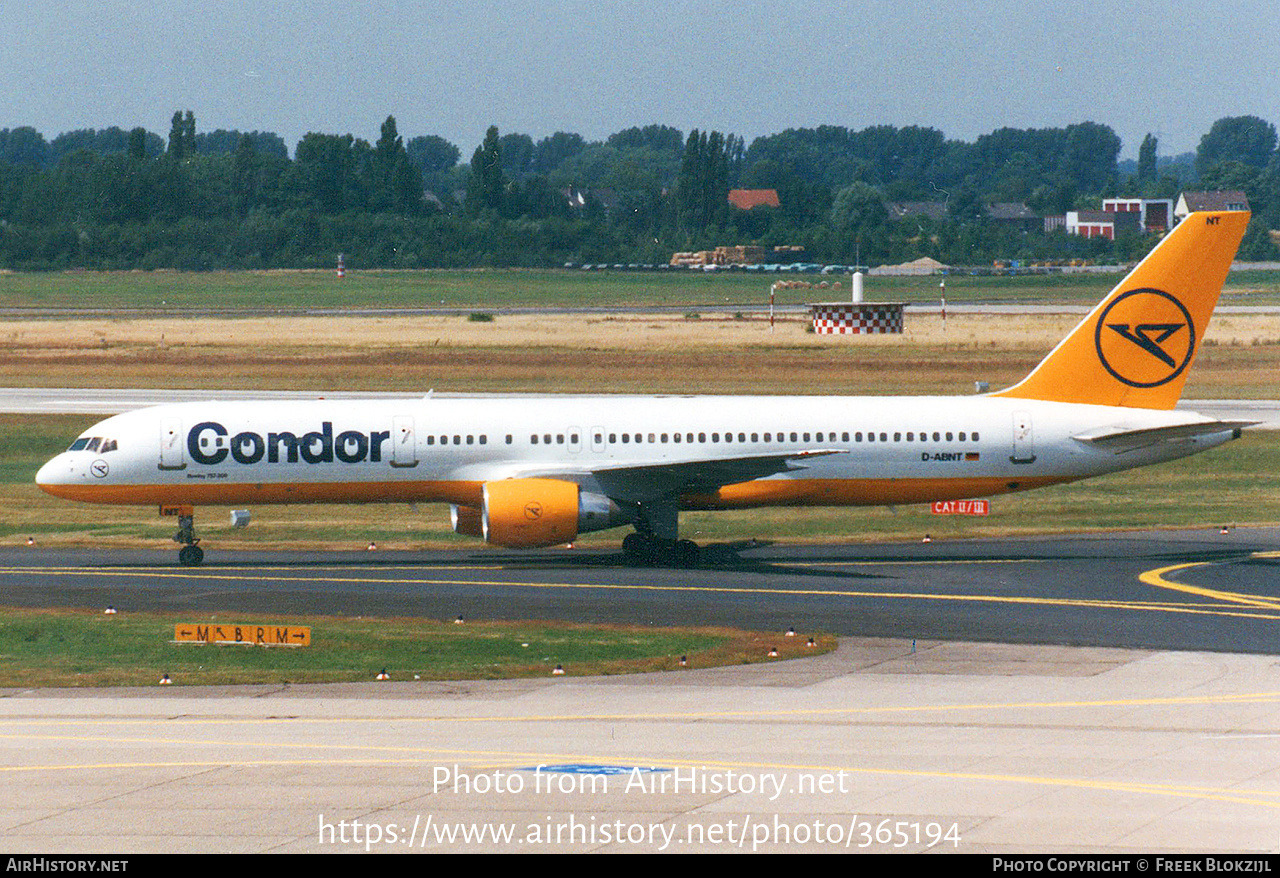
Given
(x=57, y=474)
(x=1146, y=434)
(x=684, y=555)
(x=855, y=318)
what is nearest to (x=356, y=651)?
(x=684, y=555)

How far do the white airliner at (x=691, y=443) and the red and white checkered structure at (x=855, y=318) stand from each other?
196ft

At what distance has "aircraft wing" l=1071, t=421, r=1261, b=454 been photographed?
40.1 m

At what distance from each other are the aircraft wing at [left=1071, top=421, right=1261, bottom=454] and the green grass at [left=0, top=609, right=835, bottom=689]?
13.2 meters

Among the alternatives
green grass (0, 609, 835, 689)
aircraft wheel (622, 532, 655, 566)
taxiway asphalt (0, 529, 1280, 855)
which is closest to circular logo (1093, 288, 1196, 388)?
taxiway asphalt (0, 529, 1280, 855)

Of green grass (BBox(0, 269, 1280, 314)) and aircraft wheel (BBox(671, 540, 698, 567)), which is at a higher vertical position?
green grass (BBox(0, 269, 1280, 314))

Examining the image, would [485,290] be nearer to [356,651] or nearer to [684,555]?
[684,555]

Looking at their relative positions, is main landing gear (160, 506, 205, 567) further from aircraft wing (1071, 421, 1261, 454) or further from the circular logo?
the circular logo

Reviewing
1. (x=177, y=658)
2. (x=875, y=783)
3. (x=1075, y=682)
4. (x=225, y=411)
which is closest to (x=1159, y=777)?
(x=875, y=783)

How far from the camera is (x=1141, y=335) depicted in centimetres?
4250

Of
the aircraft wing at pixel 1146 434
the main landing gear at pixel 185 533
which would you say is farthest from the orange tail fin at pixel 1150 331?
the main landing gear at pixel 185 533

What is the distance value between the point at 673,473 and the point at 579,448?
2641mm

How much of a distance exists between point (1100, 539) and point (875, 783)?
26.0 m

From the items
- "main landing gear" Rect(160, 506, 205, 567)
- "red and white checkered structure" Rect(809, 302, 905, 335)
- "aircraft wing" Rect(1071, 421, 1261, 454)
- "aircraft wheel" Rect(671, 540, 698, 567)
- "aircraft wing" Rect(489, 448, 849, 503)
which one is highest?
"red and white checkered structure" Rect(809, 302, 905, 335)

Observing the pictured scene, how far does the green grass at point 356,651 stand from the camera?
28469 millimetres
